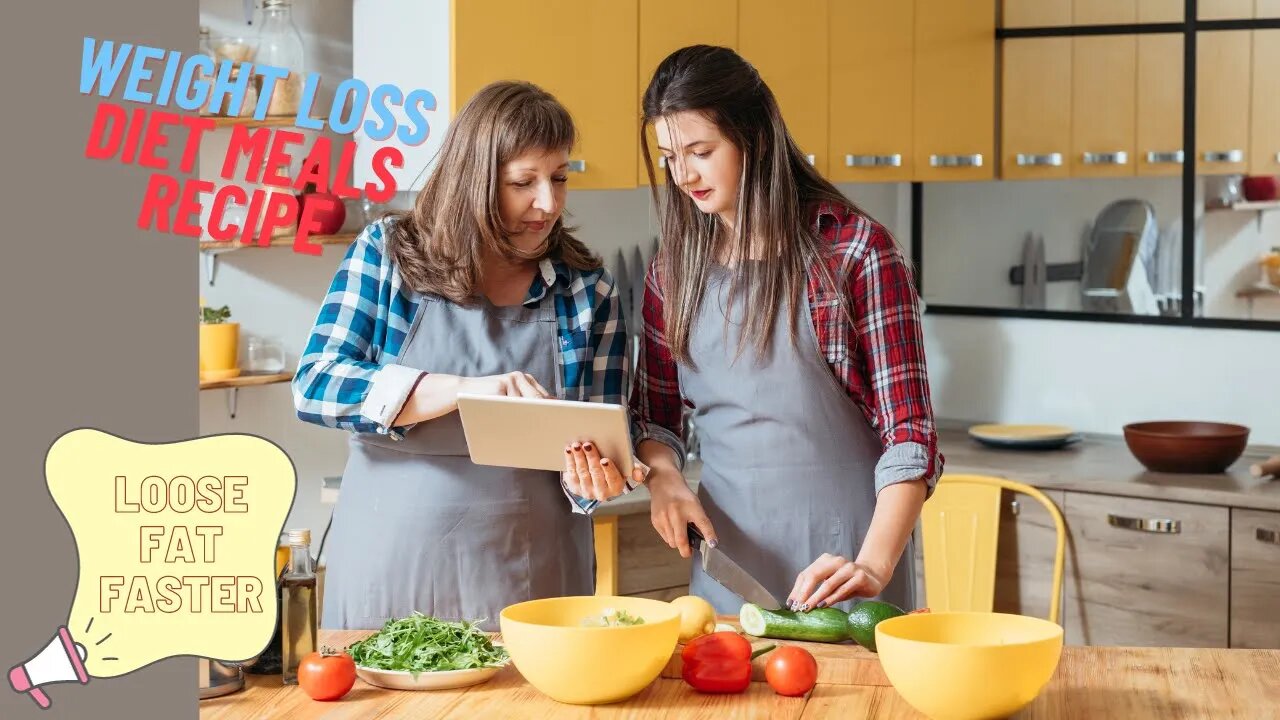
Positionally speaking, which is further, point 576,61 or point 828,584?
point 576,61

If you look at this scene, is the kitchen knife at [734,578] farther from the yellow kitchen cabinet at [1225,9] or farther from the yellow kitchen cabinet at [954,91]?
the yellow kitchen cabinet at [1225,9]

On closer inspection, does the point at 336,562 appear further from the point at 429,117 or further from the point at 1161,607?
the point at 1161,607

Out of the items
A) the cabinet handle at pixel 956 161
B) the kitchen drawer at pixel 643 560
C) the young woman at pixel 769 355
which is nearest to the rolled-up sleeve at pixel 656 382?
the young woman at pixel 769 355

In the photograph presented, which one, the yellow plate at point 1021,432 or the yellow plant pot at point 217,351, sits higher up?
the yellow plant pot at point 217,351

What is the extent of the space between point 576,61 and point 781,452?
1237mm

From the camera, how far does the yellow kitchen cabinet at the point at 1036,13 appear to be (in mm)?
3842

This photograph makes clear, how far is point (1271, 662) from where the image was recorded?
1676mm

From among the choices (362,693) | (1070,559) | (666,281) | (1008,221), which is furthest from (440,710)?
(1008,221)

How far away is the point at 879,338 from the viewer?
1.98 m

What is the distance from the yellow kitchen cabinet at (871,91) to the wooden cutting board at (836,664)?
77.1 inches

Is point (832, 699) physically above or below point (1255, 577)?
above

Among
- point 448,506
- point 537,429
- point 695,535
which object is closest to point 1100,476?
point 695,535

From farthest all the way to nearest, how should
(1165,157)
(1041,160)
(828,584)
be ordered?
(1041,160)
(1165,157)
(828,584)

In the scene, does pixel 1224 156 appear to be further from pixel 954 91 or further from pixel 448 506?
pixel 448 506
